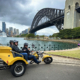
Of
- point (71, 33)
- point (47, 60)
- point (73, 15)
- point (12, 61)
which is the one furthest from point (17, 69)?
point (73, 15)

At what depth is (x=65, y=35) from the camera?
51.4m

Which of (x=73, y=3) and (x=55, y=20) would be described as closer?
(x=73, y=3)

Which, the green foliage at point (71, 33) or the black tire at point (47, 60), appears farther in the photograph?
the green foliage at point (71, 33)

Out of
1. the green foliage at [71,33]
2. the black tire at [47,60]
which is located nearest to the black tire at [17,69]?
the black tire at [47,60]

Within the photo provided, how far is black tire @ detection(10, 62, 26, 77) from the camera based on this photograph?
3309 millimetres

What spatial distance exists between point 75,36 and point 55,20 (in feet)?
112

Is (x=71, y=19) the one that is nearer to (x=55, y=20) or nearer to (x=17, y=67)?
(x=55, y=20)

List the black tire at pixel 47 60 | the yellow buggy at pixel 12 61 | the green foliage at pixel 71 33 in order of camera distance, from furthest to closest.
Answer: the green foliage at pixel 71 33 < the black tire at pixel 47 60 < the yellow buggy at pixel 12 61

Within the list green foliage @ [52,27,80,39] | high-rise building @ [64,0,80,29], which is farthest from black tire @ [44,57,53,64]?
high-rise building @ [64,0,80,29]

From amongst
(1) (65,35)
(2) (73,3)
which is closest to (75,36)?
(1) (65,35)

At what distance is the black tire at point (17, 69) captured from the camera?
3.31 metres

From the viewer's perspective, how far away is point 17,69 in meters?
3.53

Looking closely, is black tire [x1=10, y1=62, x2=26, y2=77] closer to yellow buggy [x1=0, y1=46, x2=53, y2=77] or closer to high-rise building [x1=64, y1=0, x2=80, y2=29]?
yellow buggy [x1=0, y1=46, x2=53, y2=77]

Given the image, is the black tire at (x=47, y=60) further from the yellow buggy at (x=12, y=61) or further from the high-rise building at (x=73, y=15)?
the high-rise building at (x=73, y=15)
